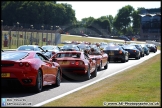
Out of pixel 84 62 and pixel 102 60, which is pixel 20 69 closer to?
pixel 84 62

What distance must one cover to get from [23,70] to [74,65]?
5183 millimetres

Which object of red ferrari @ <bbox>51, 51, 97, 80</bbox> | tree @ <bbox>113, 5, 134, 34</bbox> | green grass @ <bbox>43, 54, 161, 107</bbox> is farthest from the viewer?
tree @ <bbox>113, 5, 134, 34</bbox>

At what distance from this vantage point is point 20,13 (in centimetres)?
10181

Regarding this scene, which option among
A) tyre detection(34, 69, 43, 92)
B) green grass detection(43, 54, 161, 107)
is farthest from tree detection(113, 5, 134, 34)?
tyre detection(34, 69, 43, 92)

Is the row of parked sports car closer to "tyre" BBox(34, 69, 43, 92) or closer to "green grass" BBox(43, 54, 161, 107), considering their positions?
"tyre" BBox(34, 69, 43, 92)

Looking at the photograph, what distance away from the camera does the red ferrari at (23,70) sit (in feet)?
39.7

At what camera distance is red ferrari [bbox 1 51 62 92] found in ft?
39.7

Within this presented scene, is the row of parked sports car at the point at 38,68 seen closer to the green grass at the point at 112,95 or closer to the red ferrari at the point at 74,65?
the red ferrari at the point at 74,65

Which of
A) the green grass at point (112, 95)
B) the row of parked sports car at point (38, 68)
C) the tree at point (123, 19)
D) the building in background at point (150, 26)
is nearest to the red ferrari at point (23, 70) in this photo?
the row of parked sports car at point (38, 68)

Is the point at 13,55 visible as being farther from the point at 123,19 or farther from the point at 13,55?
the point at 123,19

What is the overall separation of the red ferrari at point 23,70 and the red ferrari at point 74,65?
142 inches

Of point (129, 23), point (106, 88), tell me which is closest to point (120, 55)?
point (106, 88)

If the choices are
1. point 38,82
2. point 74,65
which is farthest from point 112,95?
point 74,65

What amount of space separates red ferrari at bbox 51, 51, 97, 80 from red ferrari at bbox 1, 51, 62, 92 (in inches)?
142
